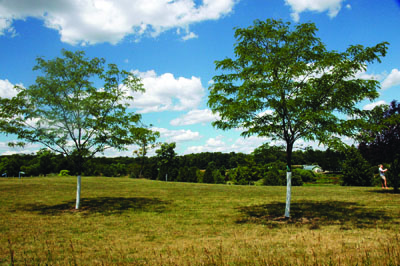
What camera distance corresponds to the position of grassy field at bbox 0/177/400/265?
630cm

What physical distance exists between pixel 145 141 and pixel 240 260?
34.8 ft

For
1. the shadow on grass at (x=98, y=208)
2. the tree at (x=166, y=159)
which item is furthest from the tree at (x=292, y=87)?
the tree at (x=166, y=159)

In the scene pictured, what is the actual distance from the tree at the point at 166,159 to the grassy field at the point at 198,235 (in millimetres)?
42079

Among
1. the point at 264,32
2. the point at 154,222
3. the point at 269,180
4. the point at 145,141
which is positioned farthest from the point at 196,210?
the point at 269,180

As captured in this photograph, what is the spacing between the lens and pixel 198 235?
8961 mm

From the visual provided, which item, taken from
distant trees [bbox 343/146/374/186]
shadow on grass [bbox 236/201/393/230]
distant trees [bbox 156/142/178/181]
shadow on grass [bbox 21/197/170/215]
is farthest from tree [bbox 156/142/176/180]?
shadow on grass [bbox 236/201/393/230]

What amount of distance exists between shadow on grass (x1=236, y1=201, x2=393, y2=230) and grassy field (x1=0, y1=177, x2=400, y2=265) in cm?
3

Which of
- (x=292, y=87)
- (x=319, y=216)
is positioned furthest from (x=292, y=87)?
(x=319, y=216)

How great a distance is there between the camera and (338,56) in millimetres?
10312

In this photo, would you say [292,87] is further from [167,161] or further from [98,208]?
[167,161]

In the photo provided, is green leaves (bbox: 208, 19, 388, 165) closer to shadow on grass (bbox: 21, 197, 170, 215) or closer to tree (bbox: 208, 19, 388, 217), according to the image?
tree (bbox: 208, 19, 388, 217)

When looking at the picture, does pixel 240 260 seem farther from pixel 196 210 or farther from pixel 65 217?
pixel 65 217

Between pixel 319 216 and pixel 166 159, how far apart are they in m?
47.8

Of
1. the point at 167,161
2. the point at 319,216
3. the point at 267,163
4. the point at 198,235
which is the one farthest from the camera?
the point at 167,161
